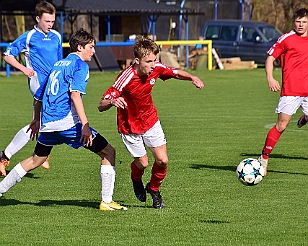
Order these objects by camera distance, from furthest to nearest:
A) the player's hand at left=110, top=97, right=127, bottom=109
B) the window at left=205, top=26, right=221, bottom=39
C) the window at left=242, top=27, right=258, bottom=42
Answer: the window at left=205, top=26, right=221, bottom=39 → the window at left=242, top=27, right=258, bottom=42 → the player's hand at left=110, top=97, right=127, bottom=109

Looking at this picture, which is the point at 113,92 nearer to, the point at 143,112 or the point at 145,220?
the point at 143,112

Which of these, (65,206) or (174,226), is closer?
(174,226)

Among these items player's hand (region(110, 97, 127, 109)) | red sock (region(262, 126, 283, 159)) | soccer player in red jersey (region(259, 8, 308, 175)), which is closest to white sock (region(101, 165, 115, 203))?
player's hand (region(110, 97, 127, 109))

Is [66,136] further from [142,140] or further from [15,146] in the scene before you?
[15,146]

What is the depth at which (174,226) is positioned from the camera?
680cm

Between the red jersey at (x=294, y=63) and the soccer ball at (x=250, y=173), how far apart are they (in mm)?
2283

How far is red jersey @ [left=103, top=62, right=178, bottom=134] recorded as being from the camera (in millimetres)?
7359

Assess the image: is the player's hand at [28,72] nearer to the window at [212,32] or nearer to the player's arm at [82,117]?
the player's arm at [82,117]

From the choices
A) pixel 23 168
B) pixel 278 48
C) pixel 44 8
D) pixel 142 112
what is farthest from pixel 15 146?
pixel 278 48

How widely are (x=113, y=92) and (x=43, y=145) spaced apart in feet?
3.17

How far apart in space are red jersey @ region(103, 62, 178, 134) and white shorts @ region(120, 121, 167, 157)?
5cm

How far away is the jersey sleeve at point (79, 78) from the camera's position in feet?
23.6

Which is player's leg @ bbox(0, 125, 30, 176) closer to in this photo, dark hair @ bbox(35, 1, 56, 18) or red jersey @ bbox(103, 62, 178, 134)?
dark hair @ bbox(35, 1, 56, 18)

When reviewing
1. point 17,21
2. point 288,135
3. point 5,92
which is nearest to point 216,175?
point 288,135
